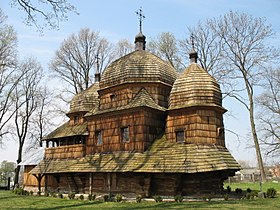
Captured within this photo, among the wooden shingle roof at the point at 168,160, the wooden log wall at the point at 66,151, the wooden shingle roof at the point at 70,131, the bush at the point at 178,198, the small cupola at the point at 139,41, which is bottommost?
the bush at the point at 178,198

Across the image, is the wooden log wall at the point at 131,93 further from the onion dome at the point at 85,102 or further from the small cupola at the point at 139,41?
the small cupola at the point at 139,41

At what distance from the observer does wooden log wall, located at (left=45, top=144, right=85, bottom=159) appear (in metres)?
22.0

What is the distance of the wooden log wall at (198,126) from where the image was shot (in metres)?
17.4

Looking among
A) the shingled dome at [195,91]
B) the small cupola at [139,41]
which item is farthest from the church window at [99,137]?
the small cupola at [139,41]

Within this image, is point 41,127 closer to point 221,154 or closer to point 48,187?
point 48,187

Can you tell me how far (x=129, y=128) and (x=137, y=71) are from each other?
391cm

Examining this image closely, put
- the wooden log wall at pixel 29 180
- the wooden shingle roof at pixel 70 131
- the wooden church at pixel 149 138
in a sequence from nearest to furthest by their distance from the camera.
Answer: the wooden church at pixel 149 138 → the wooden shingle roof at pixel 70 131 → the wooden log wall at pixel 29 180

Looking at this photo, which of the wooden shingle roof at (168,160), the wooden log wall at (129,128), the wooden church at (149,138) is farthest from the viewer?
the wooden log wall at (129,128)

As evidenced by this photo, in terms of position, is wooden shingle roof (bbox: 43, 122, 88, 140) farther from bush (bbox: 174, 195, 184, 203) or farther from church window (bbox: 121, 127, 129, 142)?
bush (bbox: 174, 195, 184, 203)

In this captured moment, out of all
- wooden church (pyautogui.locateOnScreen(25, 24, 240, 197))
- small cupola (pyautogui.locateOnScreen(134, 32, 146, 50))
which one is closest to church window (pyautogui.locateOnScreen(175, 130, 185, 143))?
wooden church (pyautogui.locateOnScreen(25, 24, 240, 197))

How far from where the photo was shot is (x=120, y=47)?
112ft

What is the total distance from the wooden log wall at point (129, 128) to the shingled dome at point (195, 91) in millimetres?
1545

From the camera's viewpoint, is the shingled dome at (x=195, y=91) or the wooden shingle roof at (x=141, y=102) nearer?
the shingled dome at (x=195, y=91)

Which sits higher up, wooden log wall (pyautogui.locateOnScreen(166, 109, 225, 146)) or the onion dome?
the onion dome
